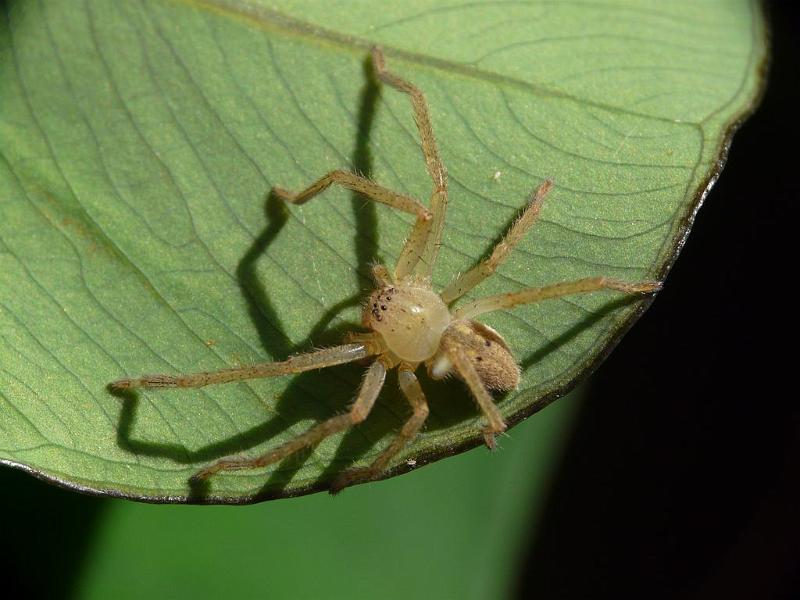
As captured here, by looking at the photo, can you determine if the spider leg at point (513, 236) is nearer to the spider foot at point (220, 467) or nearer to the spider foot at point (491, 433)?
the spider foot at point (491, 433)

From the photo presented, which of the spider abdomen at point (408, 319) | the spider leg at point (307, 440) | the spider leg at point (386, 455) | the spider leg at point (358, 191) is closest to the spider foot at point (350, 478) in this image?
the spider leg at point (386, 455)

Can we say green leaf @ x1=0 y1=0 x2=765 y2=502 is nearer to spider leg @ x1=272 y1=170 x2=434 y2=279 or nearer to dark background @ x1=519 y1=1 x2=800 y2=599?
spider leg @ x1=272 y1=170 x2=434 y2=279

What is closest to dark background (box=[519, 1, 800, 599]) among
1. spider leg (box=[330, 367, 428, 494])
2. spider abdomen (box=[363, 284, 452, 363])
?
spider abdomen (box=[363, 284, 452, 363])

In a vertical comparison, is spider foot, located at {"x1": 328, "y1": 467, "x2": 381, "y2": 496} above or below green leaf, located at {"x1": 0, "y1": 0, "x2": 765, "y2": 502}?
below

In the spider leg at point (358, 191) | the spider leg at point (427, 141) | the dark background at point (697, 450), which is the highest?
the spider leg at point (427, 141)

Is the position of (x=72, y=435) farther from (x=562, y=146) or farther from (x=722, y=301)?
(x=722, y=301)

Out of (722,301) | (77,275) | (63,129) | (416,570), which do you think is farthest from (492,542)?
(63,129)

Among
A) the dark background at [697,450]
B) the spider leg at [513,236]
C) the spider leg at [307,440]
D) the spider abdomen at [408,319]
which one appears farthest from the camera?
the dark background at [697,450]
